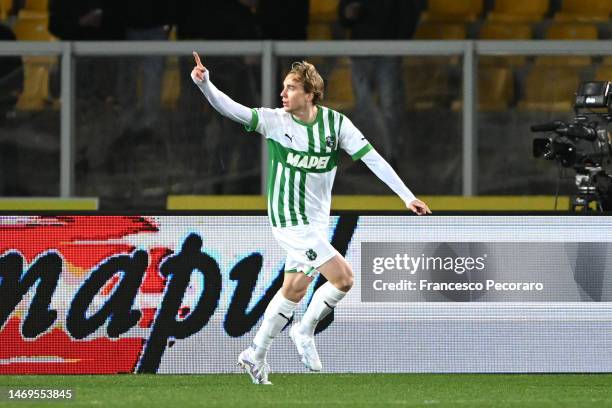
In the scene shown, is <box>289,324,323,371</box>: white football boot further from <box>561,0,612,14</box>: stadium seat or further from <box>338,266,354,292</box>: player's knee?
<box>561,0,612,14</box>: stadium seat

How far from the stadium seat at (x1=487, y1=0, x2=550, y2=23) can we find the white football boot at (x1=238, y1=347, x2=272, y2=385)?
6.54 metres

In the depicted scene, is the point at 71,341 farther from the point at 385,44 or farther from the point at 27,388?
the point at 385,44

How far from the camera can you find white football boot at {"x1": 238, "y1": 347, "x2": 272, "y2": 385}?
29.2 ft

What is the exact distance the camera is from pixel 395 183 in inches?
347

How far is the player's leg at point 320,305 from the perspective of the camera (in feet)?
29.1

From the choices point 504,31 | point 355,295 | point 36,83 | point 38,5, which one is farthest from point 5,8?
point 355,295

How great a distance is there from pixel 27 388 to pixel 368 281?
7.18ft

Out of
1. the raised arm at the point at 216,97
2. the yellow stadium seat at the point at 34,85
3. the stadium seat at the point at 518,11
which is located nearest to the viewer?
the raised arm at the point at 216,97

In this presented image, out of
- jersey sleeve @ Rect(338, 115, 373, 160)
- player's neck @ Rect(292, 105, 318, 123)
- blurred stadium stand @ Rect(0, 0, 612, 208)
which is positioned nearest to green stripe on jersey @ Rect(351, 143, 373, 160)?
jersey sleeve @ Rect(338, 115, 373, 160)

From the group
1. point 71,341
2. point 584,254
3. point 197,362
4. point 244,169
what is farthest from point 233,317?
point 244,169

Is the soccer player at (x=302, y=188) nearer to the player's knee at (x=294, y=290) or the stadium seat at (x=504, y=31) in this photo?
the player's knee at (x=294, y=290)

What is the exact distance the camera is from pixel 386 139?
13.6m

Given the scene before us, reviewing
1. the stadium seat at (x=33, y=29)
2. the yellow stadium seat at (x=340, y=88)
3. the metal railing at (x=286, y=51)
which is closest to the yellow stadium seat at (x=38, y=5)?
the stadium seat at (x=33, y=29)

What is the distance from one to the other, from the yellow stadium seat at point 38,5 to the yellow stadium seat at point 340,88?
2.81m
